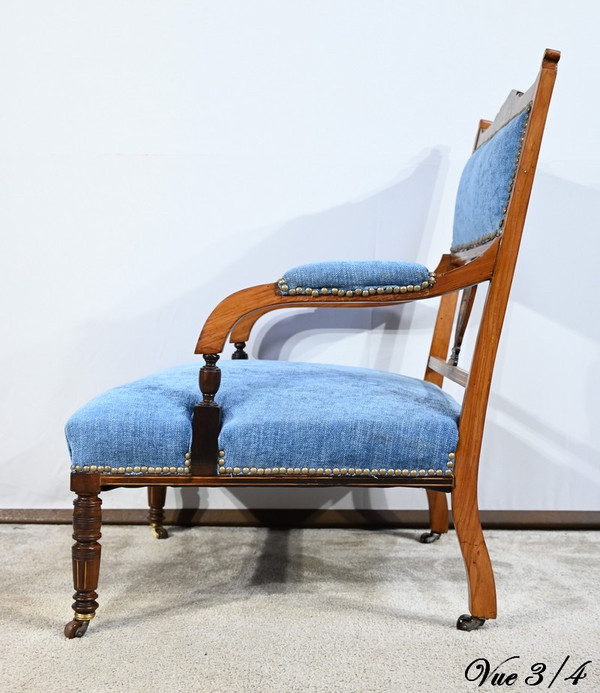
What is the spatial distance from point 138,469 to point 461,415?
625 millimetres

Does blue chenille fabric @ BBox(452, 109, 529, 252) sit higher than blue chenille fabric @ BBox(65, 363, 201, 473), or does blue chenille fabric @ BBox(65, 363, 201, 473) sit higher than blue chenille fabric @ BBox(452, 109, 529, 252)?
blue chenille fabric @ BBox(452, 109, 529, 252)

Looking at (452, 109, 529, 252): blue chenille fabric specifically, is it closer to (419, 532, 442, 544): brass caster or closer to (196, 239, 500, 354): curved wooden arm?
(196, 239, 500, 354): curved wooden arm

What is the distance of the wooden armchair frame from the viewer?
128cm

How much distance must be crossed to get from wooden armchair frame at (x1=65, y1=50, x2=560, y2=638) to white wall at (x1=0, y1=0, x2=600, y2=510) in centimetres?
76

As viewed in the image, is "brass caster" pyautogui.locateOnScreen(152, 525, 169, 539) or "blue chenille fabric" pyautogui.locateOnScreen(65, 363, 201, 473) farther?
"brass caster" pyautogui.locateOnScreen(152, 525, 169, 539)

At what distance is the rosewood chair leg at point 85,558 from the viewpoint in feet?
4.25

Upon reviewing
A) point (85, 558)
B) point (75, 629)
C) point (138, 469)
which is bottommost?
point (75, 629)

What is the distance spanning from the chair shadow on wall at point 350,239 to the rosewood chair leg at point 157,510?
4.9 inches

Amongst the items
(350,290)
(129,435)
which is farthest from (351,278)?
(129,435)

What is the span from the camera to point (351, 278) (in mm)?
1271

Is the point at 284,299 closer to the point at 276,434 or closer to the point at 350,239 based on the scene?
the point at 276,434

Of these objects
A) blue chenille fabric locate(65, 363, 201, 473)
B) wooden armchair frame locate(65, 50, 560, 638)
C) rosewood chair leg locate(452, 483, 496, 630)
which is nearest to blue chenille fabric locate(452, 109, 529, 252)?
wooden armchair frame locate(65, 50, 560, 638)

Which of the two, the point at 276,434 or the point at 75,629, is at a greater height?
the point at 276,434

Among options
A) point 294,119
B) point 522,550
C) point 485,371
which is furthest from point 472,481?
point 294,119
